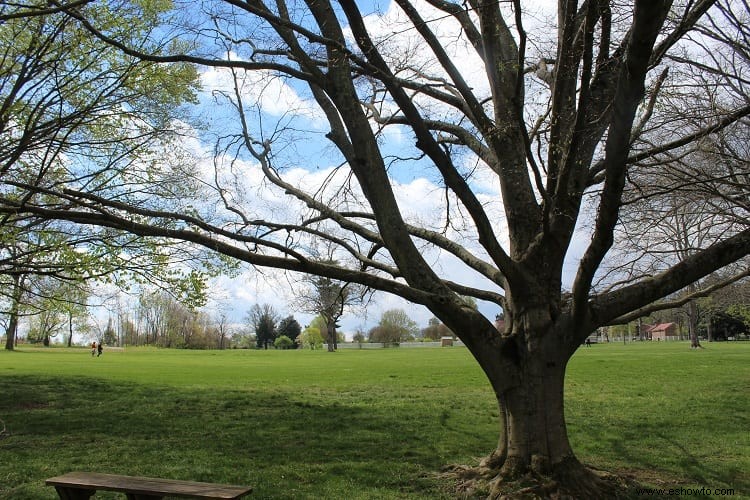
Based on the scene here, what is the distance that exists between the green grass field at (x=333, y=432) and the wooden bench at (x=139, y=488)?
167cm

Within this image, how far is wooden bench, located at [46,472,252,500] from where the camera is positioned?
4.90m

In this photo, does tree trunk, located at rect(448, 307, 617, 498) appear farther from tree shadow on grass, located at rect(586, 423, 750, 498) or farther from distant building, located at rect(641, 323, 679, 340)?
distant building, located at rect(641, 323, 679, 340)

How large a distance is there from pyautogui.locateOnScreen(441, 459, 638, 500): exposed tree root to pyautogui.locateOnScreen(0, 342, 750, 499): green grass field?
1.48 feet

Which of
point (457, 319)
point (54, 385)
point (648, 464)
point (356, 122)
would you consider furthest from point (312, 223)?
point (54, 385)

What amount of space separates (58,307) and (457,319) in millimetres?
12084

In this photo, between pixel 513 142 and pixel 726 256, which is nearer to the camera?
pixel 726 256

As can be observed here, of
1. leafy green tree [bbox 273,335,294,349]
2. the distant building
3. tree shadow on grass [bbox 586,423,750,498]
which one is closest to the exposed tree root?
tree shadow on grass [bbox 586,423,750,498]

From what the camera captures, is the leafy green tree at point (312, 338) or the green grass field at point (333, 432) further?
the leafy green tree at point (312, 338)

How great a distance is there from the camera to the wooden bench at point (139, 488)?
4898mm

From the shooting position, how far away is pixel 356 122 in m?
6.99

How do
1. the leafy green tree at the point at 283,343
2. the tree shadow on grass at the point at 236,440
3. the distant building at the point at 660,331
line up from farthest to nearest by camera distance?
the distant building at the point at 660,331 → the leafy green tree at the point at 283,343 → the tree shadow on grass at the point at 236,440

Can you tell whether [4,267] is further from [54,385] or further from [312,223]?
[312,223]

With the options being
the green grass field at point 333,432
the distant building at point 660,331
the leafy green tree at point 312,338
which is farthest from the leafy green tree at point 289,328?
the distant building at point 660,331

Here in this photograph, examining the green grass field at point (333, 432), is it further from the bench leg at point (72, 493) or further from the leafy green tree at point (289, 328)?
the leafy green tree at point (289, 328)
